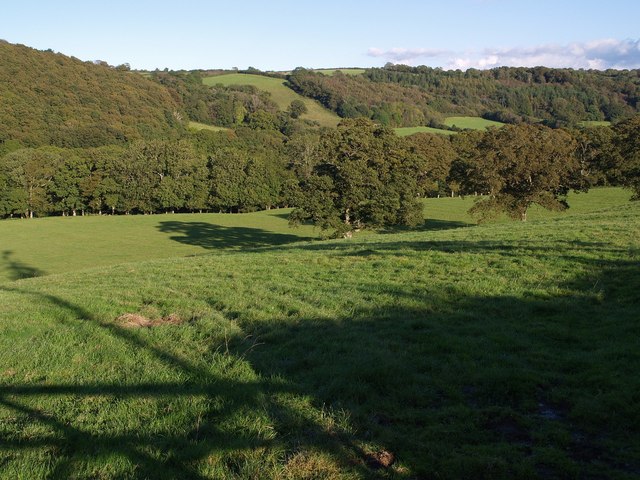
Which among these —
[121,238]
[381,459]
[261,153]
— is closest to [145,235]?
[121,238]

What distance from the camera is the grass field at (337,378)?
5.08 metres

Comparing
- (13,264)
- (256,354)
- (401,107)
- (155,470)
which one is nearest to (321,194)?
(13,264)

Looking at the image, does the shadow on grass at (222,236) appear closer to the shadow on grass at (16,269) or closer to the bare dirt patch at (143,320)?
the shadow on grass at (16,269)

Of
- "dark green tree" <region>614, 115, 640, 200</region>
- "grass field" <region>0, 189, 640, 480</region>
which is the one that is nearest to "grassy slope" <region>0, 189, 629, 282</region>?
"dark green tree" <region>614, 115, 640, 200</region>

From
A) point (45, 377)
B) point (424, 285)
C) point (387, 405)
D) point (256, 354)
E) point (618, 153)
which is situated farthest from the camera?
point (618, 153)

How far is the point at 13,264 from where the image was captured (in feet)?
167

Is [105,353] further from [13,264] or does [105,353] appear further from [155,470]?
[13,264]

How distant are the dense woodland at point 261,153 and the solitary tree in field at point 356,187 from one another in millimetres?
127

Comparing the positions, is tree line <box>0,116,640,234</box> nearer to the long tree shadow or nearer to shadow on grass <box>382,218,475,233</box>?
shadow on grass <box>382,218,475,233</box>

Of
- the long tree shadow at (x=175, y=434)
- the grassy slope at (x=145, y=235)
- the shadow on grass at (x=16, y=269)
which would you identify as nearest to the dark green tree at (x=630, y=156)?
the grassy slope at (x=145, y=235)

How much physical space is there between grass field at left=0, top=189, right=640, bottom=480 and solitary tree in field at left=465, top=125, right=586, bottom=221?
120 feet

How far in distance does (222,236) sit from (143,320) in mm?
57587

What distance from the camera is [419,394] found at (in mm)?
6598

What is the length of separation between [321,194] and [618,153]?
35.0 m
